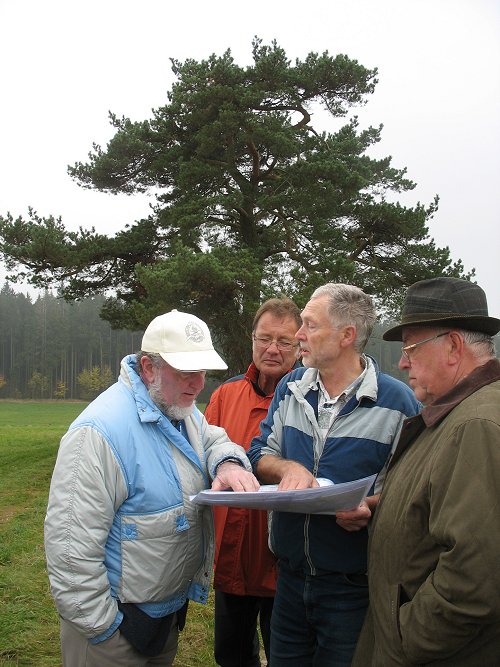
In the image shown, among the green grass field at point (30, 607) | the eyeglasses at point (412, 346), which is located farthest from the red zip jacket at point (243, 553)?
the eyeglasses at point (412, 346)

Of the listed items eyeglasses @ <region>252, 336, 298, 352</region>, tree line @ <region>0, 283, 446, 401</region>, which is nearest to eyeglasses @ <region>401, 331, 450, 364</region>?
eyeglasses @ <region>252, 336, 298, 352</region>

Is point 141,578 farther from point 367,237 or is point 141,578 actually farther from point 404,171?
point 404,171

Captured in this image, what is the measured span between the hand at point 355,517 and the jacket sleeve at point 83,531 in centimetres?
96

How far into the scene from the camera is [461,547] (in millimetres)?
1607

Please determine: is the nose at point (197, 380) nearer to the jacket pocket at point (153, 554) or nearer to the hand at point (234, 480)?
the hand at point (234, 480)

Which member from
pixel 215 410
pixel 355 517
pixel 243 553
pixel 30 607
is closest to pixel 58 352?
pixel 30 607

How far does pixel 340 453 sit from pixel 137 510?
0.91 meters

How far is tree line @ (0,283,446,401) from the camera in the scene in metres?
73.4

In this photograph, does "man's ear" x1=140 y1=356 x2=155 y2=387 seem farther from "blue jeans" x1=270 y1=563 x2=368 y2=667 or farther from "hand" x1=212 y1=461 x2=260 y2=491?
"blue jeans" x1=270 y1=563 x2=368 y2=667

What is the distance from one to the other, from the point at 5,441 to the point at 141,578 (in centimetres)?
1723

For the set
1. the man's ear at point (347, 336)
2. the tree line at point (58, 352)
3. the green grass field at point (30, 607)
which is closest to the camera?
the man's ear at point (347, 336)

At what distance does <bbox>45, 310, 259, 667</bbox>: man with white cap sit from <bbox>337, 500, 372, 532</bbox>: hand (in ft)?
1.43

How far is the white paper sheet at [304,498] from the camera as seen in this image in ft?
6.60

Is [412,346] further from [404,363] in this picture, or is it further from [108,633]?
[108,633]
